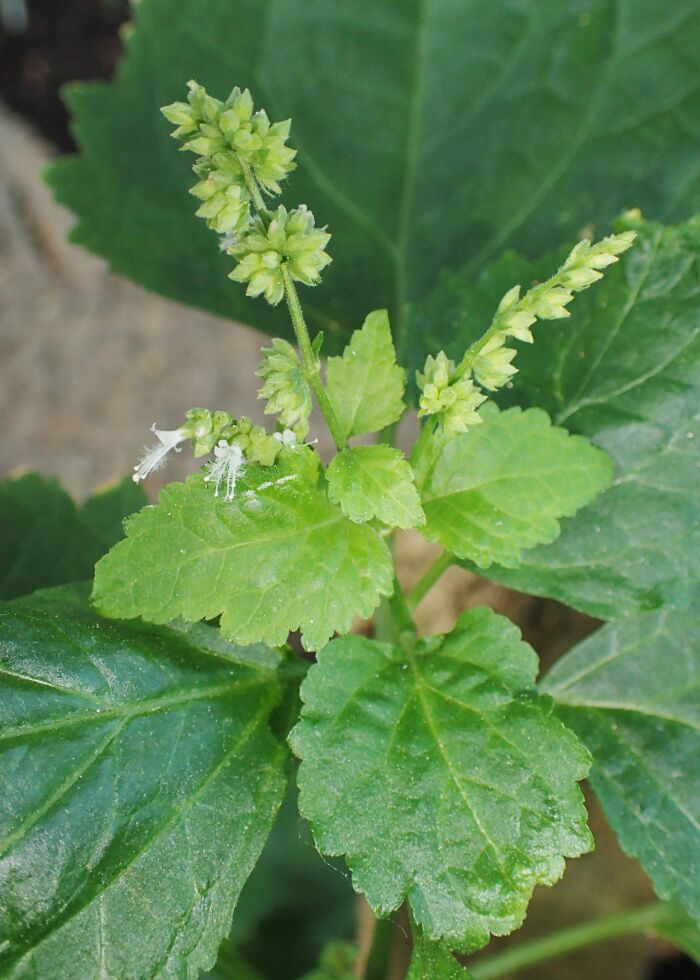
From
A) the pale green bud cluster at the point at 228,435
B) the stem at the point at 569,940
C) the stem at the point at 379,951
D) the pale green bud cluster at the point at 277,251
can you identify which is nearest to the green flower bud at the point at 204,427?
the pale green bud cluster at the point at 228,435

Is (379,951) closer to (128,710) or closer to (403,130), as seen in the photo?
(128,710)

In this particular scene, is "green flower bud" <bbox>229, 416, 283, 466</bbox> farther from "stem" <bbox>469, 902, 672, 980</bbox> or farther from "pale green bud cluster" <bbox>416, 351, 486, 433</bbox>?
"stem" <bbox>469, 902, 672, 980</bbox>

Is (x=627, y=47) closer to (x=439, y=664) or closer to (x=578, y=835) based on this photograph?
(x=439, y=664)

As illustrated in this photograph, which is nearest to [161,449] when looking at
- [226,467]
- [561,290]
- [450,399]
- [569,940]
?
[226,467]

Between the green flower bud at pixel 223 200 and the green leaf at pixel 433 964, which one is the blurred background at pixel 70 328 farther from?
the green flower bud at pixel 223 200

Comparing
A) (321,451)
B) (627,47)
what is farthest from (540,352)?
(321,451)

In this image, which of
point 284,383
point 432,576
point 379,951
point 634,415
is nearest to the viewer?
point 284,383
